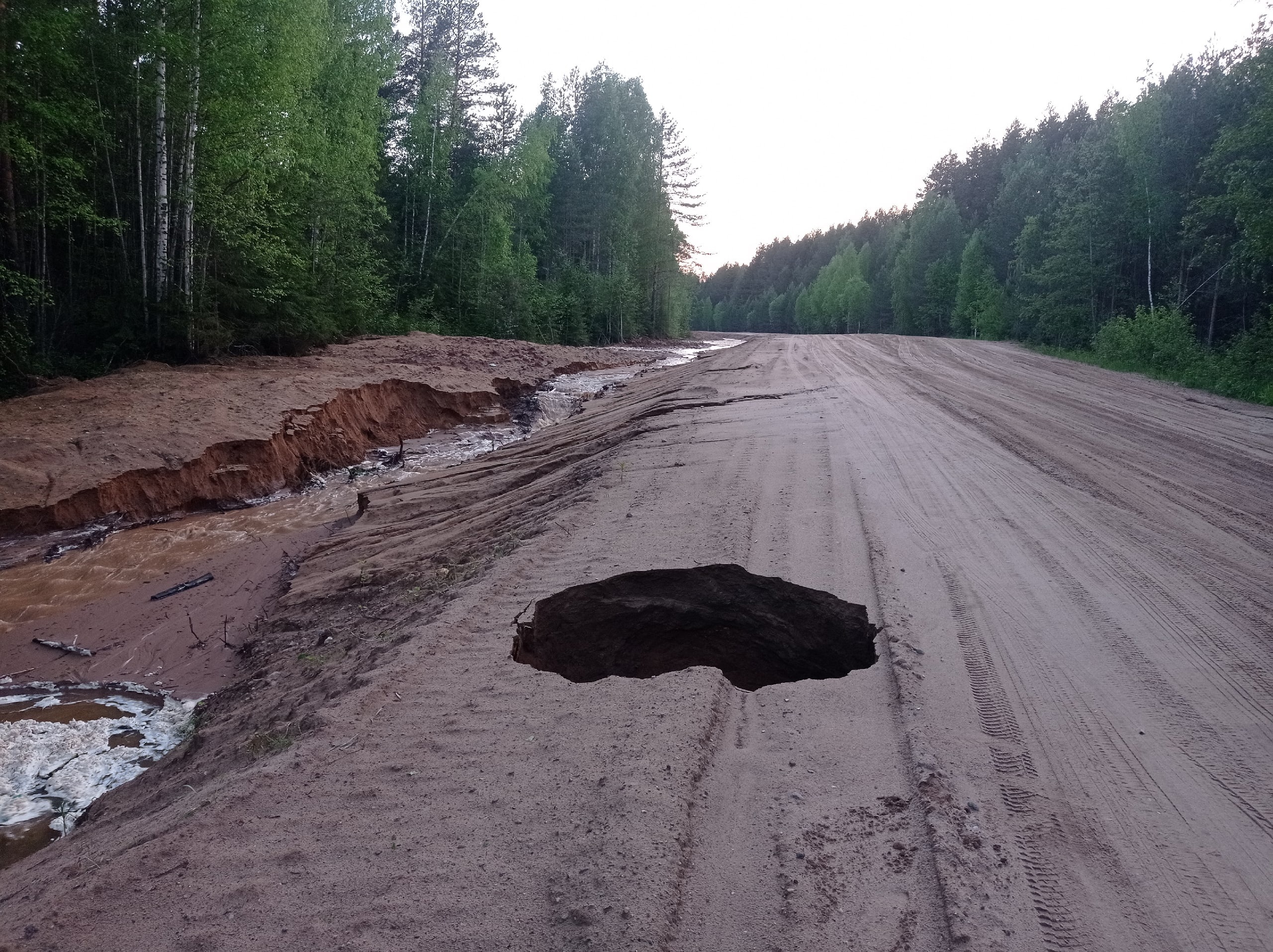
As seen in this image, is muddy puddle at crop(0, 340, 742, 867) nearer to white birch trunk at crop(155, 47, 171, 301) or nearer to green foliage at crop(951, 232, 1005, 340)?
white birch trunk at crop(155, 47, 171, 301)

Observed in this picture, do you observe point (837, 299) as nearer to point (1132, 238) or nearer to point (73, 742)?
point (1132, 238)

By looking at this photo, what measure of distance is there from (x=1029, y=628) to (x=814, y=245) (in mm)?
114885

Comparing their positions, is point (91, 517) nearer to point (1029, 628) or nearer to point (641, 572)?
point (641, 572)

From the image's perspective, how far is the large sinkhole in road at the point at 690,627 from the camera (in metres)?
4.67

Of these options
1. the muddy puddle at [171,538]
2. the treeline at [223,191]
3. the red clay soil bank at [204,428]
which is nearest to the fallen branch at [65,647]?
the muddy puddle at [171,538]

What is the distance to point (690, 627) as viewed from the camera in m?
5.08

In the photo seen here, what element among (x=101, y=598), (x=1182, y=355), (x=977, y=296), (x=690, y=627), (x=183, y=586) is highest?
(x=977, y=296)

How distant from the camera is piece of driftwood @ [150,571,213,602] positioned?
7480 millimetres

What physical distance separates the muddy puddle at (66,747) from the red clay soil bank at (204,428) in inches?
147

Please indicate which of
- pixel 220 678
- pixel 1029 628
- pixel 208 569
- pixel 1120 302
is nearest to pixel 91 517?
pixel 208 569

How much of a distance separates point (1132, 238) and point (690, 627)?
103ft

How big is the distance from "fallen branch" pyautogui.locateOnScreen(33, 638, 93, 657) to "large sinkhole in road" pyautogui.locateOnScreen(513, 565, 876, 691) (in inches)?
177

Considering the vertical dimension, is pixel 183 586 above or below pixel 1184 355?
below

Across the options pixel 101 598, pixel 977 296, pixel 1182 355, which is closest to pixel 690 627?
pixel 101 598
